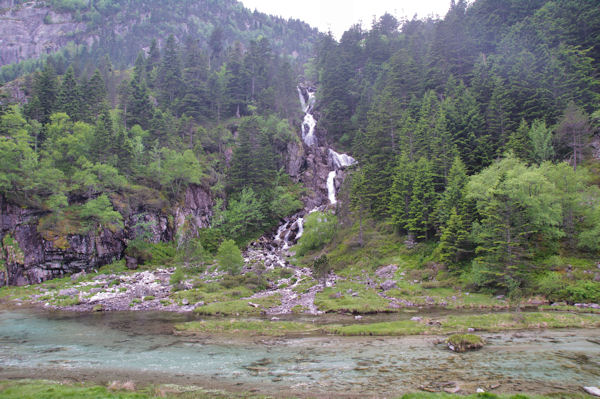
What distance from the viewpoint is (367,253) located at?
5338 centimetres

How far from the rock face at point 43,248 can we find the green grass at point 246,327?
37.7 m

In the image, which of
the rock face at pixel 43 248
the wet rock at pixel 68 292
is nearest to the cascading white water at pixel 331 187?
the rock face at pixel 43 248

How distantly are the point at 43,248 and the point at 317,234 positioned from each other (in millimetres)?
47940

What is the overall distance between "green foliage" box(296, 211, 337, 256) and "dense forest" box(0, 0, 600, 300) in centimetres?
48

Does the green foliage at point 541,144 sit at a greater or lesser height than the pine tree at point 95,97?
lesser

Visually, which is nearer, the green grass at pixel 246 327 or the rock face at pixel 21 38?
the green grass at pixel 246 327

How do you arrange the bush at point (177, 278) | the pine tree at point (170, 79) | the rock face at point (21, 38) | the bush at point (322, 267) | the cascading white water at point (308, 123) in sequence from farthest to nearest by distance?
1. the rock face at point (21, 38)
2. the pine tree at point (170, 79)
3. the cascading white water at point (308, 123)
4. the bush at point (177, 278)
5. the bush at point (322, 267)

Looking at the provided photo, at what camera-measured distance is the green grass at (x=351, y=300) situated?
Answer: 111 feet

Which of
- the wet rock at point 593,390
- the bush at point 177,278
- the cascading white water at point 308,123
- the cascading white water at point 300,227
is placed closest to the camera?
the wet rock at point 593,390

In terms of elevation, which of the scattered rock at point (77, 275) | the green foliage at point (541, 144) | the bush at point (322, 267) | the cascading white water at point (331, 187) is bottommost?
the scattered rock at point (77, 275)

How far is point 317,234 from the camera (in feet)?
203

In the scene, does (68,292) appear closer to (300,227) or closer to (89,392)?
(89,392)

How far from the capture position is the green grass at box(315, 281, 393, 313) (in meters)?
33.8

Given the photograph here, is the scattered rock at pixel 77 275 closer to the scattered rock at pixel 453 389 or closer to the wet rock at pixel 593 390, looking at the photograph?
the scattered rock at pixel 453 389
